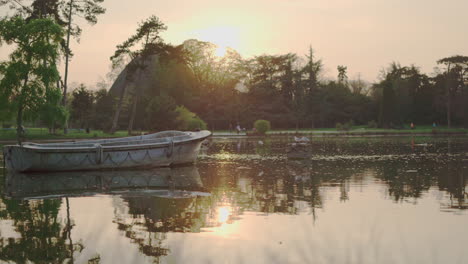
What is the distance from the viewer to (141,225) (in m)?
11.1

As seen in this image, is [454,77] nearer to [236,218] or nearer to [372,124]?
[372,124]

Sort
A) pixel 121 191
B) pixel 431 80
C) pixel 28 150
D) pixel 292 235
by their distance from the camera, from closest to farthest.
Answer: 1. pixel 292 235
2. pixel 121 191
3. pixel 28 150
4. pixel 431 80

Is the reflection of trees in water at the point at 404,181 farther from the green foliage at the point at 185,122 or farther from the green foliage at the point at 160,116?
the green foliage at the point at 160,116

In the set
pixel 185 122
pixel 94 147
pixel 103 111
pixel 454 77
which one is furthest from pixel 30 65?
pixel 454 77

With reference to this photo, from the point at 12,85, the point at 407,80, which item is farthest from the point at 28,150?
the point at 407,80

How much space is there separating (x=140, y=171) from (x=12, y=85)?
19.4 meters

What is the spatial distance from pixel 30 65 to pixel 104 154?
1787 centimetres

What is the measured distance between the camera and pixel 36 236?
33.3ft

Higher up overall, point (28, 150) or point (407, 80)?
point (407, 80)

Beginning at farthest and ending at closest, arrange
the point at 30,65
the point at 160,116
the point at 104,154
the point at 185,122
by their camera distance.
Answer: the point at 185,122, the point at 160,116, the point at 30,65, the point at 104,154

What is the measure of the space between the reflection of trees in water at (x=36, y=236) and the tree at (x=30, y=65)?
82.3ft

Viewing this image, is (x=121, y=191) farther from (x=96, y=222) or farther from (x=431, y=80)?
(x=431, y=80)

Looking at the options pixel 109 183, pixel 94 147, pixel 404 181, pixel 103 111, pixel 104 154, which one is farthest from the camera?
pixel 103 111

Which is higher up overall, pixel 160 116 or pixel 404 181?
pixel 160 116
